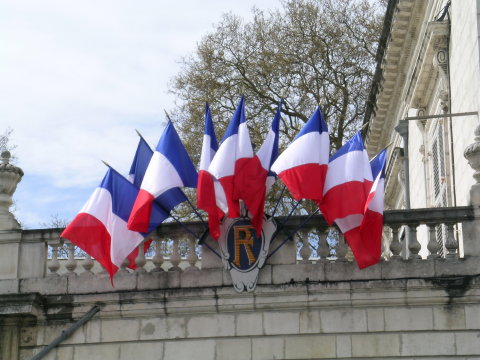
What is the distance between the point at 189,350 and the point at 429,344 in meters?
2.91

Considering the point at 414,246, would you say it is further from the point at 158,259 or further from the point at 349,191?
the point at 158,259

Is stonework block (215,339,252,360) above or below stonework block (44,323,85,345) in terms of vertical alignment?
below

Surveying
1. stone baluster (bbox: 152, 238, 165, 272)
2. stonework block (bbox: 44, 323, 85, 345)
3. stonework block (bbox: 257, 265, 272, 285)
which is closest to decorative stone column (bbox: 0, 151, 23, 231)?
stonework block (bbox: 44, 323, 85, 345)

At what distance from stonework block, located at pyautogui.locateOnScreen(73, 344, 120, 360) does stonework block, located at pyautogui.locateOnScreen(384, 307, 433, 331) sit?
3.38 m

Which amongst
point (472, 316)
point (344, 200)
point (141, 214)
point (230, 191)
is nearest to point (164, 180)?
point (141, 214)

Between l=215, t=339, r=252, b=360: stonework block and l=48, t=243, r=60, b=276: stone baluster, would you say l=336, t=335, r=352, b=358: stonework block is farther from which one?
l=48, t=243, r=60, b=276: stone baluster

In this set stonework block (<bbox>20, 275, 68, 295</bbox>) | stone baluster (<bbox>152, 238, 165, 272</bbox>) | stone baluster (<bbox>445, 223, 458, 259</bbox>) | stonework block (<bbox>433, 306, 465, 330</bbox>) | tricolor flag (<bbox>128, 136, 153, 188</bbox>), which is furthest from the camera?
tricolor flag (<bbox>128, 136, 153, 188</bbox>)

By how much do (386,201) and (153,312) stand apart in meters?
13.7

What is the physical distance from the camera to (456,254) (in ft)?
51.3

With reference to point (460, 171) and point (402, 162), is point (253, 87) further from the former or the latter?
point (460, 171)

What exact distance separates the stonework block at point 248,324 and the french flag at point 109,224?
161cm

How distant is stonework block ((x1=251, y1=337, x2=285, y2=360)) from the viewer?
15.6 meters

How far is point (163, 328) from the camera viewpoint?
52.3ft

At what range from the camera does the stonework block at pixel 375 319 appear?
50.7 ft
